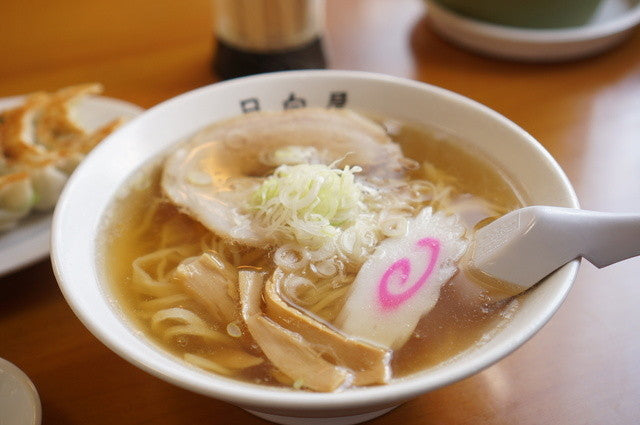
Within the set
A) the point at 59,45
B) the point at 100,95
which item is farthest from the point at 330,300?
the point at 59,45

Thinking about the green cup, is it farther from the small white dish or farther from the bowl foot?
the small white dish

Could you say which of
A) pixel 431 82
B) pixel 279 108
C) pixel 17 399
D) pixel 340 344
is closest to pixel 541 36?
pixel 431 82

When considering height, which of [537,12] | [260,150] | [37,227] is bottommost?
[37,227]

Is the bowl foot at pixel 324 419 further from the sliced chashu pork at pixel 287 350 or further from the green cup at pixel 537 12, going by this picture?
the green cup at pixel 537 12

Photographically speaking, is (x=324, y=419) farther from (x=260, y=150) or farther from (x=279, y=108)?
(x=279, y=108)

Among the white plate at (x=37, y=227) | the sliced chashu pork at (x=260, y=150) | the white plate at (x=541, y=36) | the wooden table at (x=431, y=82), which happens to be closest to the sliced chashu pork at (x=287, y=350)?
the wooden table at (x=431, y=82)

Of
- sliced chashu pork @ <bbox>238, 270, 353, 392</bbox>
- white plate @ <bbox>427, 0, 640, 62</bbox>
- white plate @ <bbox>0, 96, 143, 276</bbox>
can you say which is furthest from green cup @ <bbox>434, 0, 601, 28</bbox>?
sliced chashu pork @ <bbox>238, 270, 353, 392</bbox>
